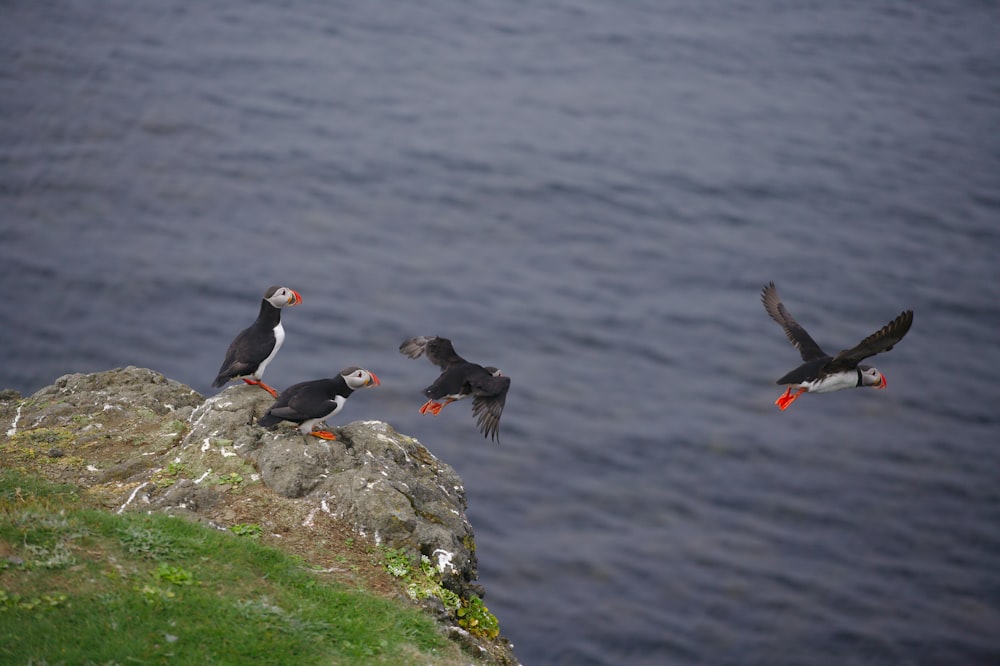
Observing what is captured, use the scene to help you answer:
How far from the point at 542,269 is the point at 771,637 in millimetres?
16170

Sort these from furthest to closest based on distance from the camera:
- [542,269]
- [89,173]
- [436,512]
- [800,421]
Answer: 1. [89,173]
2. [542,269]
3. [800,421]
4. [436,512]

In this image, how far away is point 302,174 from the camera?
4134 centimetres

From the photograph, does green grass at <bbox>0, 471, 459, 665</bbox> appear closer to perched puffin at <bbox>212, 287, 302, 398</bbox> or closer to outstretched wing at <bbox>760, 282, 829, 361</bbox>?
perched puffin at <bbox>212, 287, 302, 398</bbox>

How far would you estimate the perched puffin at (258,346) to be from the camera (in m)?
14.5

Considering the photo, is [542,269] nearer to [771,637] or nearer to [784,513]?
[784,513]

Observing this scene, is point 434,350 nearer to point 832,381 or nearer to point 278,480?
point 278,480

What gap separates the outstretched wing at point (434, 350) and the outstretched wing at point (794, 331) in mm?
5732

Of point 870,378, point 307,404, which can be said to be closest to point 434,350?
point 307,404

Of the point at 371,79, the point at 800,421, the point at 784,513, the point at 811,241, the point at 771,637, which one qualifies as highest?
the point at 371,79

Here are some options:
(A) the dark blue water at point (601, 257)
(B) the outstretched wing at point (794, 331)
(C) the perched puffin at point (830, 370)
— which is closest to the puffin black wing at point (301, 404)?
(C) the perched puffin at point (830, 370)

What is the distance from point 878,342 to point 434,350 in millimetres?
6596

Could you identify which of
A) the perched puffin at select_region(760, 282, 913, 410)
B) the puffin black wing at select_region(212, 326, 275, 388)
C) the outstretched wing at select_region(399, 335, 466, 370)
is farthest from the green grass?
the perched puffin at select_region(760, 282, 913, 410)

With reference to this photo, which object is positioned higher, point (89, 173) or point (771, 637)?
point (89, 173)

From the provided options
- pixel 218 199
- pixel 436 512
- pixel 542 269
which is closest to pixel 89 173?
pixel 218 199
